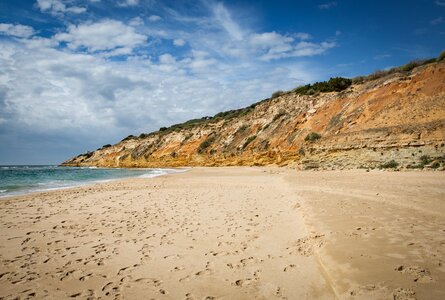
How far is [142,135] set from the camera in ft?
252

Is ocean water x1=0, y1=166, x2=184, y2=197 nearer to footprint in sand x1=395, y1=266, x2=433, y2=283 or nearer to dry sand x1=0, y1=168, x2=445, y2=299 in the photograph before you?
dry sand x1=0, y1=168, x2=445, y2=299

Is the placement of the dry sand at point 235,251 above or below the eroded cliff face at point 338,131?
below

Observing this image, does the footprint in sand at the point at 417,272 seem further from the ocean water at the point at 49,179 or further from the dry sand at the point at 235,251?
the ocean water at the point at 49,179

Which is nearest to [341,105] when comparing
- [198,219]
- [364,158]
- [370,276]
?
[364,158]

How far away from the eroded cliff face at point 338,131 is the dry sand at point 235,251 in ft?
34.5

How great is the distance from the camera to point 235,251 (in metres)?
5.45

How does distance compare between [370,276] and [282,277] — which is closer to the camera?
[370,276]

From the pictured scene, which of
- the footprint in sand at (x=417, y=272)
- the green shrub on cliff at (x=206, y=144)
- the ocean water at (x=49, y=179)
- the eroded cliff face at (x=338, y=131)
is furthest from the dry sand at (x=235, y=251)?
the green shrub on cliff at (x=206, y=144)

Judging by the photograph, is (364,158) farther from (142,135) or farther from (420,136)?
(142,135)

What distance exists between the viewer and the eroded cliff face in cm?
1866

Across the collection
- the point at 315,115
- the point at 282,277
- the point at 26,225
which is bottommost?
the point at 282,277

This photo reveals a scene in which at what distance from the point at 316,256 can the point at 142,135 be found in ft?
251

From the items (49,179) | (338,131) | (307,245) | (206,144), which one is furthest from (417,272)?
(206,144)

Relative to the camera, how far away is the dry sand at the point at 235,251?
392 cm
